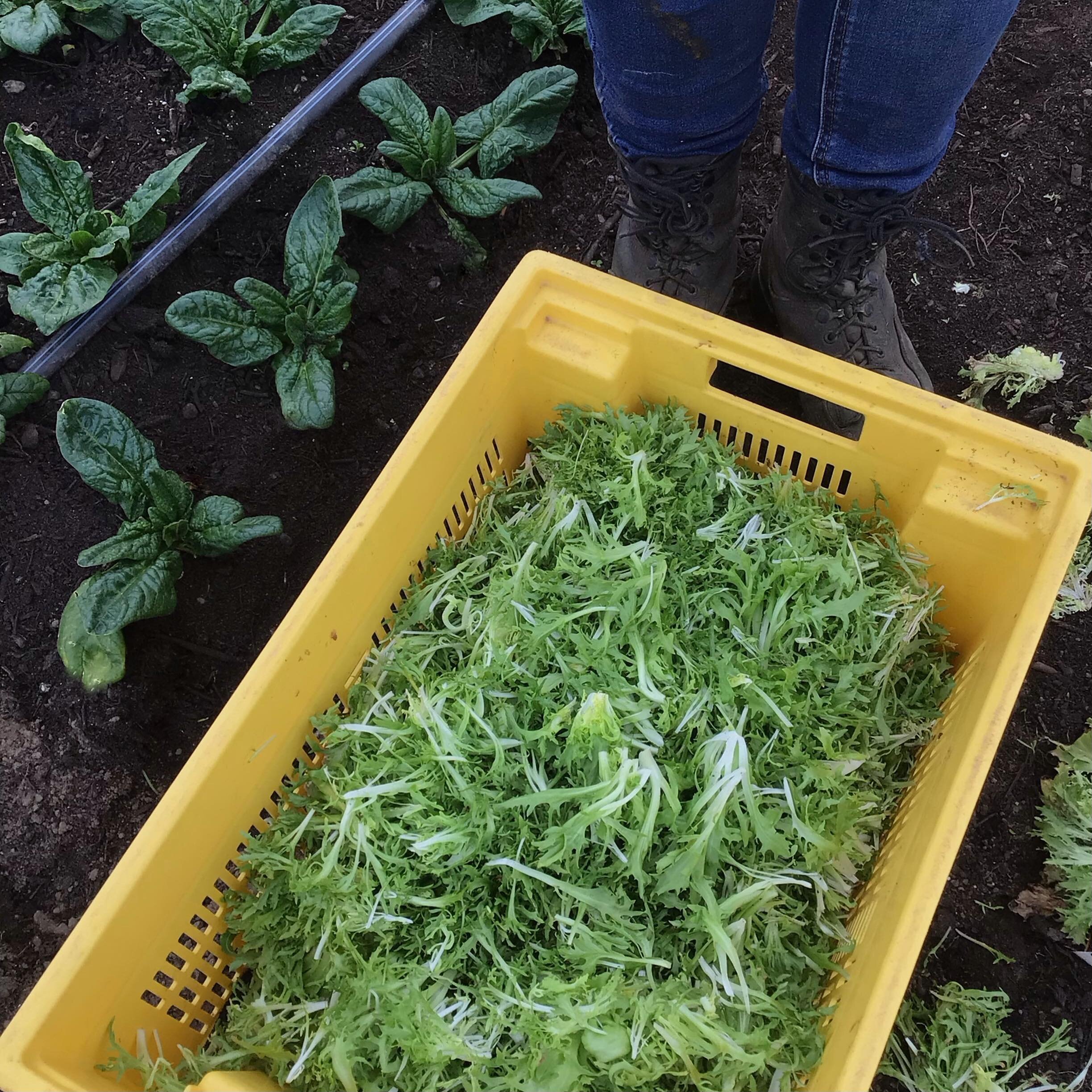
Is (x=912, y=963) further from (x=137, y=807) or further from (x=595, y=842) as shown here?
(x=137, y=807)

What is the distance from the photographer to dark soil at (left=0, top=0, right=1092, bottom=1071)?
1549mm

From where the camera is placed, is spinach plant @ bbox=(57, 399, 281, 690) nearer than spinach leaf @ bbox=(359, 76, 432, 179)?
Yes

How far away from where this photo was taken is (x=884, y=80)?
114 cm

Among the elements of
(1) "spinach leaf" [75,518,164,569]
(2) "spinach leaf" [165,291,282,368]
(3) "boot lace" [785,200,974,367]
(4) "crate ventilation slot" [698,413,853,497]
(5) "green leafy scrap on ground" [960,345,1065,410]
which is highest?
(5) "green leafy scrap on ground" [960,345,1065,410]

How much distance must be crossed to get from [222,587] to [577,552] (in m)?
0.83

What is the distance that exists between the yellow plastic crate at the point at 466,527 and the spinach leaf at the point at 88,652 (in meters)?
0.56

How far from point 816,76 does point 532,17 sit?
1.10 m

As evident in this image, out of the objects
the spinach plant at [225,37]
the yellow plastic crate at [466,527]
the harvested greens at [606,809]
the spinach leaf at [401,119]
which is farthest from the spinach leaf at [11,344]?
the harvested greens at [606,809]

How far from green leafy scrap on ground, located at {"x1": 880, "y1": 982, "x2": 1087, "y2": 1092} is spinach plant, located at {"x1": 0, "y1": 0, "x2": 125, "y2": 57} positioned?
2.57 m

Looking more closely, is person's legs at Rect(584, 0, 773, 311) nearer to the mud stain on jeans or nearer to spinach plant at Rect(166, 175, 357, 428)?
the mud stain on jeans

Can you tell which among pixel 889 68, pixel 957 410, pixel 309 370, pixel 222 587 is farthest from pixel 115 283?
pixel 957 410

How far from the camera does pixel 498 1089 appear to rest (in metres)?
1.01

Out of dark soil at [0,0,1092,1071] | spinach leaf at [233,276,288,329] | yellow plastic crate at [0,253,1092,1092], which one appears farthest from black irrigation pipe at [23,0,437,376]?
yellow plastic crate at [0,253,1092,1092]

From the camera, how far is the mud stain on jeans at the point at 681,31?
→ 1161 millimetres
